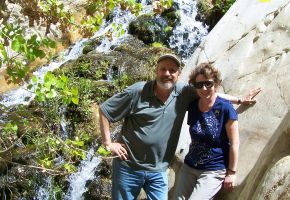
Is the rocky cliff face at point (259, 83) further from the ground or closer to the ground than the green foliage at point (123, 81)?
further from the ground

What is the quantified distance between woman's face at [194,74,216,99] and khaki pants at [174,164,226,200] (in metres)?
0.70

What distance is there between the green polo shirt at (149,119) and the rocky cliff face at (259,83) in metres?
0.79

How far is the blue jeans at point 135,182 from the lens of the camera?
4.39 m

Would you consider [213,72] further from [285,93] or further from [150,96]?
[285,93]

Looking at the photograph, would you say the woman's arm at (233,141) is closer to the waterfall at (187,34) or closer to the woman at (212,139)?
the woman at (212,139)

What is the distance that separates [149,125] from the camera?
14.1 ft

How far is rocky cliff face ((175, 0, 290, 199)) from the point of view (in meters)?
3.89

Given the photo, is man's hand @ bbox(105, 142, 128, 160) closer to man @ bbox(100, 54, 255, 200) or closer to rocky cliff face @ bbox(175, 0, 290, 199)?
man @ bbox(100, 54, 255, 200)

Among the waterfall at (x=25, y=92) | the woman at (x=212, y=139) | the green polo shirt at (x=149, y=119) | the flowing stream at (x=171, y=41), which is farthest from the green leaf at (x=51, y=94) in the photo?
the waterfall at (x=25, y=92)

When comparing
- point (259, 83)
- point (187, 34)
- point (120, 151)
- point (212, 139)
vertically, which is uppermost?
point (259, 83)

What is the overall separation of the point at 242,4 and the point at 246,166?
3662 millimetres

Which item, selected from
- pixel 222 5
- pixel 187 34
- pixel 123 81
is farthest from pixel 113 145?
pixel 222 5

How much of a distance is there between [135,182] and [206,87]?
117 centimetres

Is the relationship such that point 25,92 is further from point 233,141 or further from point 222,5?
point 233,141
